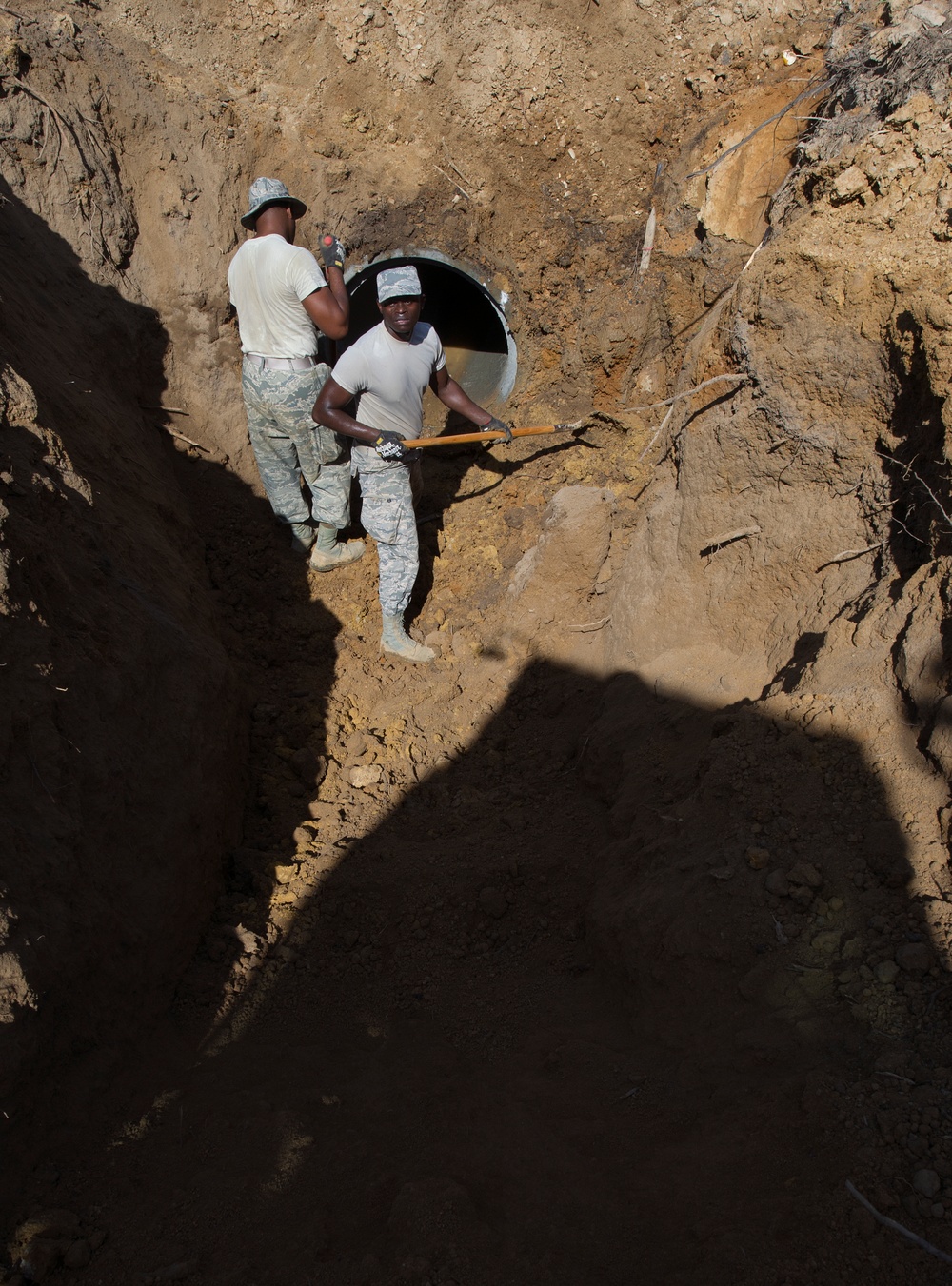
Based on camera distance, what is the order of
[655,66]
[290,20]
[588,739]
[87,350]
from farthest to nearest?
[290,20] → [655,66] → [87,350] → [588,739]

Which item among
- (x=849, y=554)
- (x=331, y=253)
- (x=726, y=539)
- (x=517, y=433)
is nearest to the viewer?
(x=849, y=554)

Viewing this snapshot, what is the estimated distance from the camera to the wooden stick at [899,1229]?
146 cm

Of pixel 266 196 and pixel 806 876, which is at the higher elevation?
pixel 266 196

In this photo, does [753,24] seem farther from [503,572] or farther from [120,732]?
[120,732]

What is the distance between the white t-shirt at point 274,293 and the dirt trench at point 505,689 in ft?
2.05

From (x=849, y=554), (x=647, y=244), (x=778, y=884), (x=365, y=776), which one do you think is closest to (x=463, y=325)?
(x=647, y=244)

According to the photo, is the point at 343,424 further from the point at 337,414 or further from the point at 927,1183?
the point at 927,1183

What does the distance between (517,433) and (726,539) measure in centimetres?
147

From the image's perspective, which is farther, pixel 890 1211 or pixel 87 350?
pixel 87 350

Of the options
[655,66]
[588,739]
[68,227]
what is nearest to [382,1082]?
[588,739]

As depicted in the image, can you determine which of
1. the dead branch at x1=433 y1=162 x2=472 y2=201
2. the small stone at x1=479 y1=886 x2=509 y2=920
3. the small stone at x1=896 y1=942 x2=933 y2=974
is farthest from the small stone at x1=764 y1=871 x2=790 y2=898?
the dead branch at x1=433 y1=162 x2=472 y2=201

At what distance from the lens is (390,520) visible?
4.04 metres

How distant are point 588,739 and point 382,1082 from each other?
5.59ft

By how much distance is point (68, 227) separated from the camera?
4.18 m
